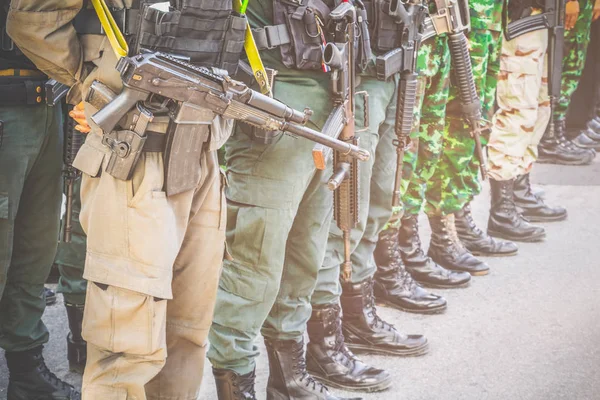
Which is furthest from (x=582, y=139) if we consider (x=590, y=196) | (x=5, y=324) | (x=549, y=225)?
(x=5, y=324)

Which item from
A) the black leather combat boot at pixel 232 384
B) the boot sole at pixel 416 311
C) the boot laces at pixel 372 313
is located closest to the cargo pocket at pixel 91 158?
the black leather combat boot at pixel 232 384

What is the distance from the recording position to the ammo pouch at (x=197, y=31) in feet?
6.11

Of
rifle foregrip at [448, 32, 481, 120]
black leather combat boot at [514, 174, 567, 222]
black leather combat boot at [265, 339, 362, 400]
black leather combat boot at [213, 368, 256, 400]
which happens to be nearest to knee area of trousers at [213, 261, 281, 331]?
black leather combat boot at [213, 368, 256, 400]

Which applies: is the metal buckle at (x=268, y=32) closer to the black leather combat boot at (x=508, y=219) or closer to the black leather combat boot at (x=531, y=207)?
the black leather combat boot at (x=508, y=219)

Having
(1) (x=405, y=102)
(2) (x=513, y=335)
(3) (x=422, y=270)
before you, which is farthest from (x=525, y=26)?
(2) (x=513, y=335)

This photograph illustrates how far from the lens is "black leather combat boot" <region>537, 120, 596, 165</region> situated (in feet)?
20.4

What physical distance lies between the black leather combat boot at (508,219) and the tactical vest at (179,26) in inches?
121

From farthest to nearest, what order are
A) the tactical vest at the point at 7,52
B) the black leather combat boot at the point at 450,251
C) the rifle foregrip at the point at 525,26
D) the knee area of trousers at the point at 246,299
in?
the rifle foregrip at the point at 525,26 → the black leather combat boot at the point at 450,251 → the knee area of trousers at the point at 246,299 → the tactical vest at the point at 7,52

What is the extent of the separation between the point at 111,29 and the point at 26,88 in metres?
0.65

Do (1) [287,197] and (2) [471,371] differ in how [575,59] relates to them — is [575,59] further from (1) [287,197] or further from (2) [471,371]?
(1) [287,197]

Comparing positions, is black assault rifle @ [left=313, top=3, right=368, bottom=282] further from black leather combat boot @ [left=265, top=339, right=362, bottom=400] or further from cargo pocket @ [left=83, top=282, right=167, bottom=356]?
cargo pocket @ [left=83, top=282, right=167, bottom=356]

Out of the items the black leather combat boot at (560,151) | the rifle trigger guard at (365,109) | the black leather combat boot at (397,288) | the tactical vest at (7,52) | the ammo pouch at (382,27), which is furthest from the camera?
the black leather combat boot at (560,151)

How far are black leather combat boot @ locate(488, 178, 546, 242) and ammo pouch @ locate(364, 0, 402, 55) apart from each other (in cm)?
205

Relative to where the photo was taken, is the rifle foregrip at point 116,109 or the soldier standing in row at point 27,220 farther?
the soldier standing in row at point 27,220
